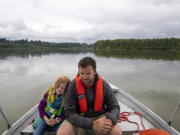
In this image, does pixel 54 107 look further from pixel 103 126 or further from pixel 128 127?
pixel 128 127

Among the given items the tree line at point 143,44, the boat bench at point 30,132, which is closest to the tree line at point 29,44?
the tree line at point 143,44

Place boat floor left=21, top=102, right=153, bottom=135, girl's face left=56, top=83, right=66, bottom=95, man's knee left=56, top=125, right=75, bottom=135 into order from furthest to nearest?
boat floor left=21, top=102, right=153, bottom=135, girl's face left=56, top=83, right=66, bottom=95, man's knee left=56, top=125, right=75, bottom=135

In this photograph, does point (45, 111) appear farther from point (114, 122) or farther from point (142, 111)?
point (142, 111)

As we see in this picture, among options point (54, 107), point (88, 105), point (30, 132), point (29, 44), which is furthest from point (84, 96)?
point (29, 44)

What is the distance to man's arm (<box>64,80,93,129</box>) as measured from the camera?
65.8 inches

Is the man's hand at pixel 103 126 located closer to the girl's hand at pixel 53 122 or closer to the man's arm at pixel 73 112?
the man's arm at pixel 73 112

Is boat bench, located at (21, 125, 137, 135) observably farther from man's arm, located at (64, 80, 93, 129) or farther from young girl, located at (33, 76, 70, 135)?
man's arm, located at (64, 80, 93, 129)

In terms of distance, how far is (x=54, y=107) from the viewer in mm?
2188

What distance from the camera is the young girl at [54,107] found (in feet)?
6.95

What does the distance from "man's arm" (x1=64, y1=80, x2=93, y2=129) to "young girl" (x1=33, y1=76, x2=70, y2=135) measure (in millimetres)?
311

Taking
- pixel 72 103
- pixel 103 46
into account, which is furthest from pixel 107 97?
pixel 103 46

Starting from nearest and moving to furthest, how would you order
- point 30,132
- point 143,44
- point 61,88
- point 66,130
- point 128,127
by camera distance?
point 66,130, point 61,88, point 30,132, point 128,127, point 143,44

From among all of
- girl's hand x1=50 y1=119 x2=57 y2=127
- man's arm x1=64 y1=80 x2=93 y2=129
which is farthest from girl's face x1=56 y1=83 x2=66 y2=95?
girl's hand x1=50 y1=119 x2=57 y2=127

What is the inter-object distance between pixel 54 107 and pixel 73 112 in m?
0.55
